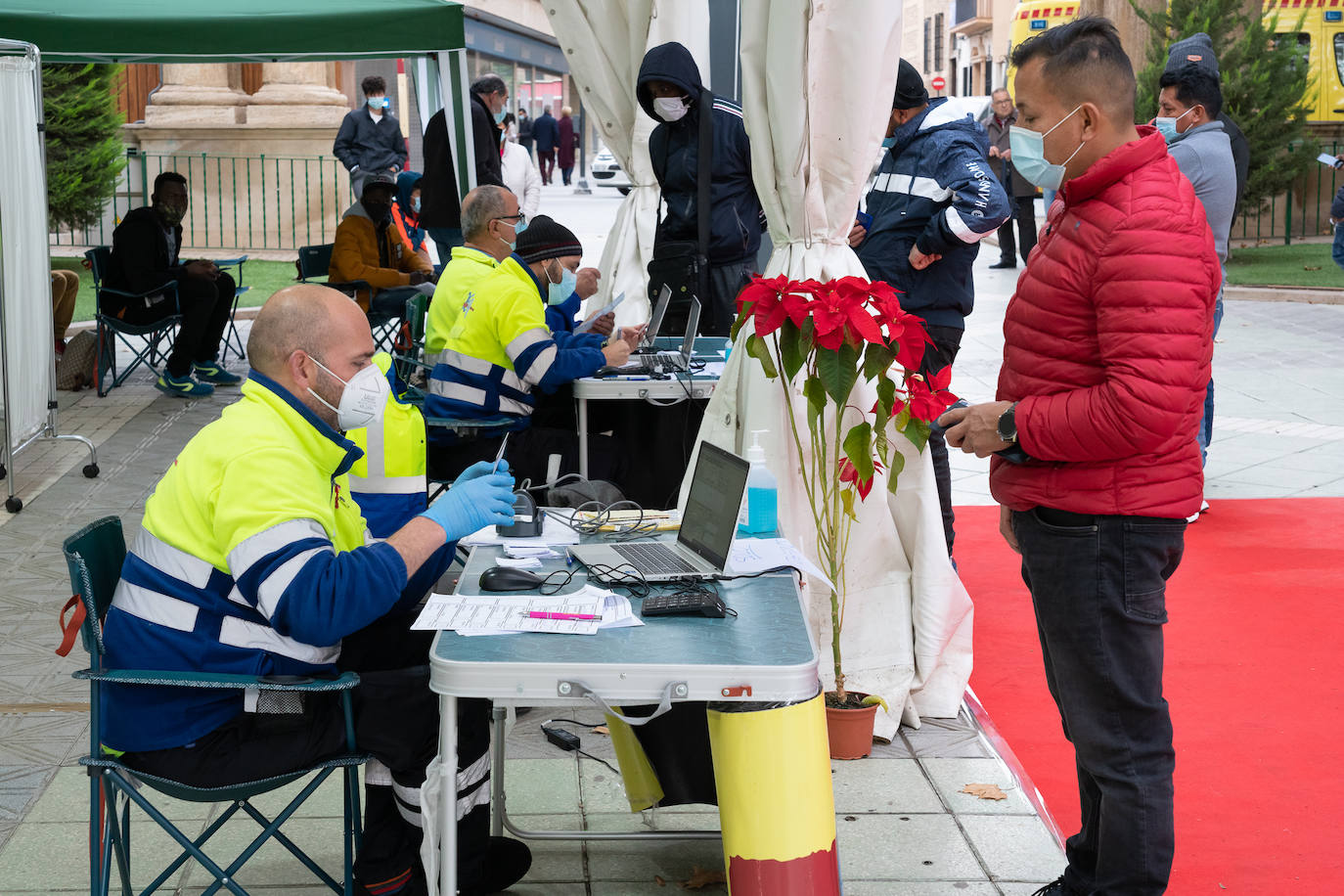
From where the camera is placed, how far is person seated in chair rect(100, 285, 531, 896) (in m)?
2.48

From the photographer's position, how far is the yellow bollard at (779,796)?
7.79ft

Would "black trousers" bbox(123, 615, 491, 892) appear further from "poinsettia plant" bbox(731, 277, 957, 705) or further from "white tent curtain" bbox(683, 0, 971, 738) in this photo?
"white tent curtain" bbox(683, 0, 971, 738)

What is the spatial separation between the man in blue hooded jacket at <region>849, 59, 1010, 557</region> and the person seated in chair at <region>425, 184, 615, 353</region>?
47.1 inches

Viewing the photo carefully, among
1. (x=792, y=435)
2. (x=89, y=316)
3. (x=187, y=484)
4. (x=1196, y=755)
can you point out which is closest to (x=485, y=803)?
(x=187, y=484)

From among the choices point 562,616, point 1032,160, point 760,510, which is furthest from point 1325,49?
point 562,616

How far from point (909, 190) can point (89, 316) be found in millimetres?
8944

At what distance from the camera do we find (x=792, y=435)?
14.0 feet

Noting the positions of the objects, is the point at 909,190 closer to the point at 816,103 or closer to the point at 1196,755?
the point at 816,103

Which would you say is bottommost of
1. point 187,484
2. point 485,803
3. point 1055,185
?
point 485,803

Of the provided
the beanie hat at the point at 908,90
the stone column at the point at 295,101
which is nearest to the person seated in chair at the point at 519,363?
the beanie hat at the point at 908,90

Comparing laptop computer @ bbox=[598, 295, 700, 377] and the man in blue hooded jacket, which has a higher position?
the man in blue hooded jacket

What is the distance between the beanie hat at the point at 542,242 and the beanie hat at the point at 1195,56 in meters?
2.83

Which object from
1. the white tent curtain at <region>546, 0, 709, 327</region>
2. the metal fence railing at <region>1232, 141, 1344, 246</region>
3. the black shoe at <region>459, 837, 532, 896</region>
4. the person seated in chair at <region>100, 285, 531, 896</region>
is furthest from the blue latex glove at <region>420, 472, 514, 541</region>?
the metal fence railing at <region>1232, 141, 1344, 246</region>

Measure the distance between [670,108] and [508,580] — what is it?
11.1ft
